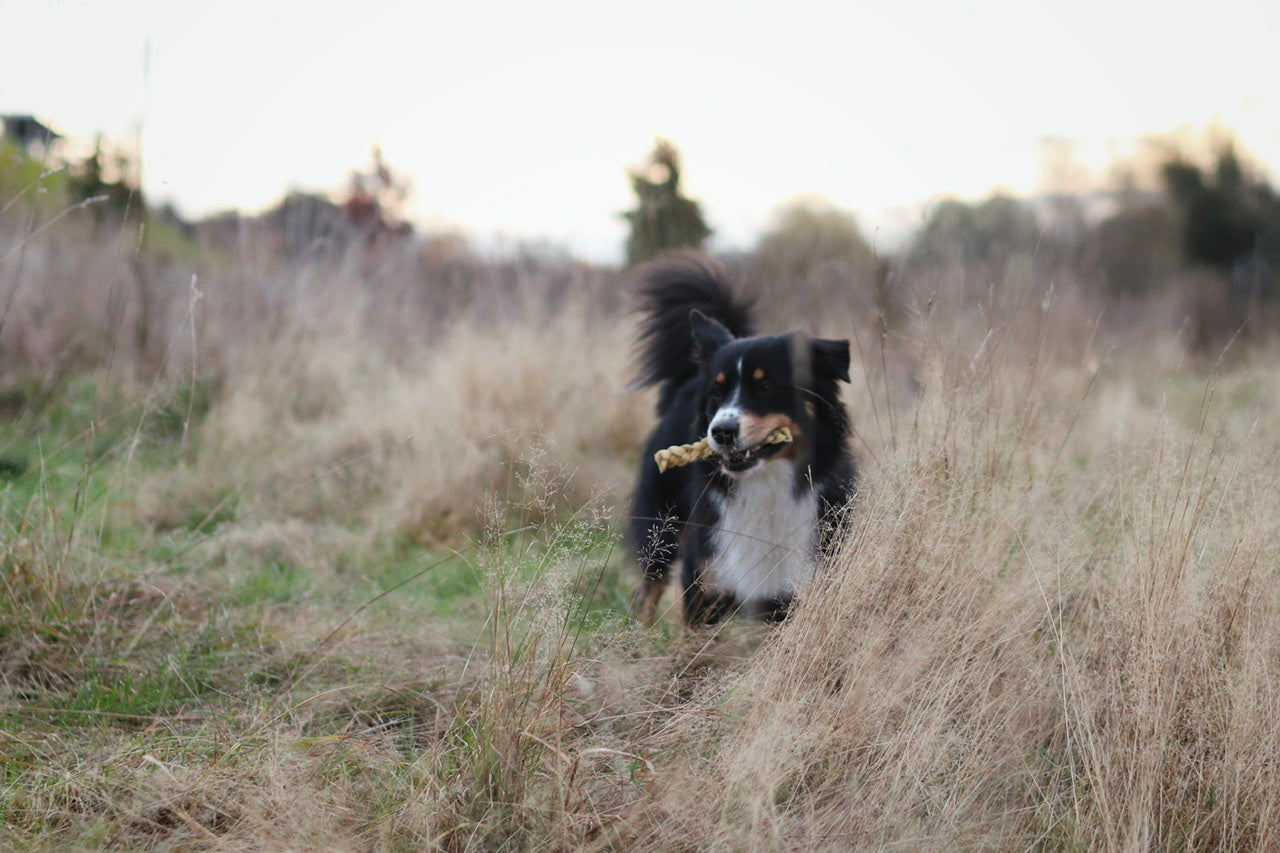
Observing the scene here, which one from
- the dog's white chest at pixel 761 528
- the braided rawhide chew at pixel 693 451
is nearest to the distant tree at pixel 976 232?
the braided rawhide chew at pixel 693 451

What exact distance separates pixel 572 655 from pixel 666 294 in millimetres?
2294

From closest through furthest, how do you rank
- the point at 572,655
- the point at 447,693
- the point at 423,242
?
the point at 572,655 → the point at 447,693 → the point at 423,242

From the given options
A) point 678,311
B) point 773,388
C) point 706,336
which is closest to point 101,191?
point 678,311

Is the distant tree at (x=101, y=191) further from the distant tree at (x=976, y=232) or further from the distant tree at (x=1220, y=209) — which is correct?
the distant tree at (x=1220, y=209)

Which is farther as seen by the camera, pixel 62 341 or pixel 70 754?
pixel 62 341

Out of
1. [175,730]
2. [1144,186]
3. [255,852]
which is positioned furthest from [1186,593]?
[1144,186]

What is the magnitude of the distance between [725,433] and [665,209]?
4.49 m

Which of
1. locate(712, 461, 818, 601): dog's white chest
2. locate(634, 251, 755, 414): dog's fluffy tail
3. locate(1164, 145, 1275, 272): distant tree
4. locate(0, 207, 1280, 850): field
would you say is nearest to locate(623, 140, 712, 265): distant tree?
locate(634, 251, 755, 414): dog's fluffy tail

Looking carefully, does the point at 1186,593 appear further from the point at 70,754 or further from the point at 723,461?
the point at 70,754

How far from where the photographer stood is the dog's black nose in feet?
9.82

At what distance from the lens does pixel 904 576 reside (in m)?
2.33

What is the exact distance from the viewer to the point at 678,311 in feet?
13.2

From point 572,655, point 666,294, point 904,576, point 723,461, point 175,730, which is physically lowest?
point 175,730

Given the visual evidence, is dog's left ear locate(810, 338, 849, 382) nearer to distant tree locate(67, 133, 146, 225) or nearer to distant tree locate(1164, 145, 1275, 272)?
distant tree locate(67, 133, 146, 225)
